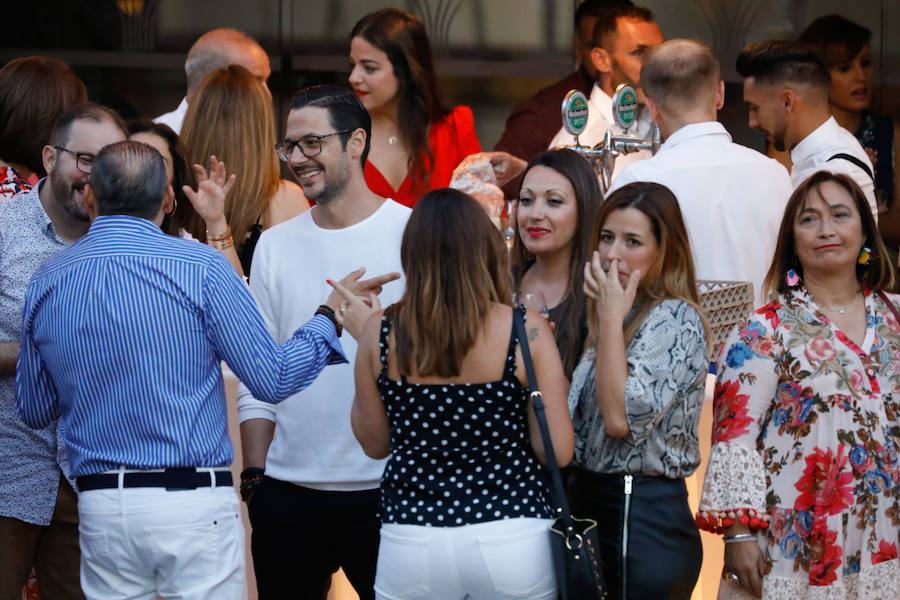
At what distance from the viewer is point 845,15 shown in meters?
6.93

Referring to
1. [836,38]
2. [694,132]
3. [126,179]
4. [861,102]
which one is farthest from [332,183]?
[836,38]

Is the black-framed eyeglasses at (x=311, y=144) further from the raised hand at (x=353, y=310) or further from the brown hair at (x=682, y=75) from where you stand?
the brown hair at (x=682, y=75)

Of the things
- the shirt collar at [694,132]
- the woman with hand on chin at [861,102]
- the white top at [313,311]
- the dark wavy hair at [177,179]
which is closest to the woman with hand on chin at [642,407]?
the white top at [313,311]

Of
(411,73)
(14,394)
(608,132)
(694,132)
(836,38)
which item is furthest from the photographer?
(836,38)

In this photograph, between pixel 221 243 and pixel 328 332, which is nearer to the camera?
pixel 328 332

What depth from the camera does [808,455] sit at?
9.75ft

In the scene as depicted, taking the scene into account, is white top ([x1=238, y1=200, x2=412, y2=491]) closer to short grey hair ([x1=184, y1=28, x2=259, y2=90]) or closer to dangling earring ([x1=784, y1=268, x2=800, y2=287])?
dangling earring ([x1=784, y1=268, x2=800, y2=287])

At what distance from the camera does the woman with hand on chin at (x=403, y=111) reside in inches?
181

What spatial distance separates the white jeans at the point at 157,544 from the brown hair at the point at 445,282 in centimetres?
51

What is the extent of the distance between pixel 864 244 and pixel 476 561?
128 cm

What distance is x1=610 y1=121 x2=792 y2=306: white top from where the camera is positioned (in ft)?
13.2

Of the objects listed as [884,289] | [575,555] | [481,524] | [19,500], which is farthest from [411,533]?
[884,289]

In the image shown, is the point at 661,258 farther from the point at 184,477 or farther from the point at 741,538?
the point at 184,477

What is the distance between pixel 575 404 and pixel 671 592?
0.47 metres
